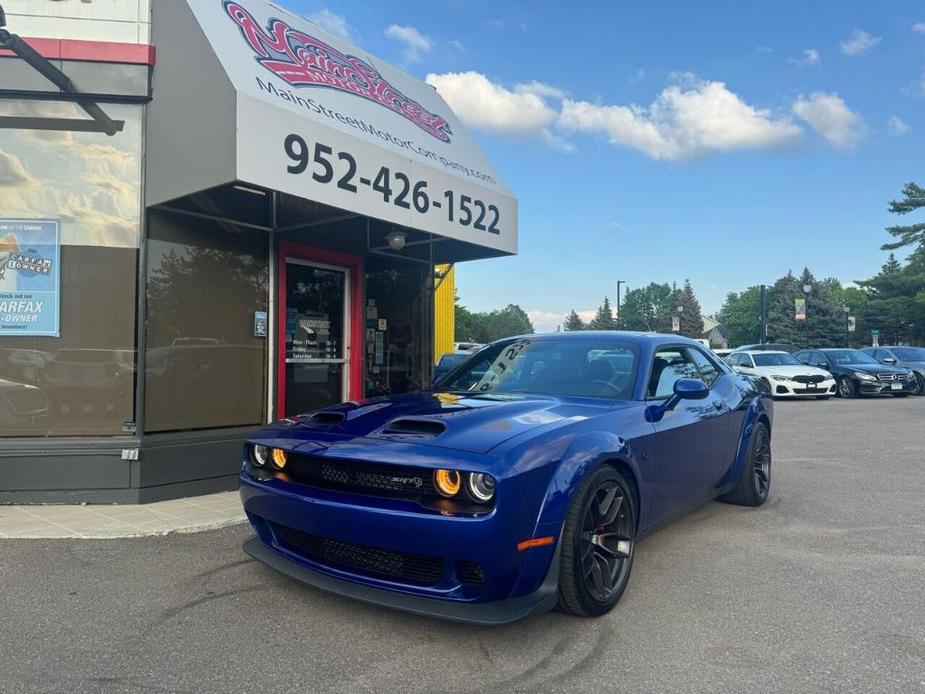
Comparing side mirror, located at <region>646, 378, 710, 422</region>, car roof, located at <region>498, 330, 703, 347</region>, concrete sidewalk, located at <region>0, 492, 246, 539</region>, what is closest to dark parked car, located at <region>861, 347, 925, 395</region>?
A: car roof, located at <region>498, 330, 703, 347</region>

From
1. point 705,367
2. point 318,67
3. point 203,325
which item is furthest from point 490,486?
point 318,67

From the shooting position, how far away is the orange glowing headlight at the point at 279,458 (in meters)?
3.38

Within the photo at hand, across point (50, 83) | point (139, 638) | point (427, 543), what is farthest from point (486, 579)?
point (50, 83)

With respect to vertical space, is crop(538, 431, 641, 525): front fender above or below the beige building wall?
below

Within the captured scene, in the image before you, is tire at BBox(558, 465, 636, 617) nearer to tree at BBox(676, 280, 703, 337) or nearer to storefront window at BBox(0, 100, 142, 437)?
storefront window at BBox(0, 100, 142, 437)

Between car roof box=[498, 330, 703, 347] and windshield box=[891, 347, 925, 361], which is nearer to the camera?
car roof box=[498, 330, 703, 347]

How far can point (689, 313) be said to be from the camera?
9781 cm

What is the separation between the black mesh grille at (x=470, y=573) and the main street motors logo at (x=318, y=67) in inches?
185

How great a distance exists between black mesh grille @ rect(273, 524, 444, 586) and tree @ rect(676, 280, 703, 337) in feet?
301

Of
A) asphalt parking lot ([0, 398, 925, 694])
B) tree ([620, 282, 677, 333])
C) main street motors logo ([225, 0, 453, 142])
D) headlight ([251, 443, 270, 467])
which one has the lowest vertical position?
asphalt parking lot ([0, 398, 925, 694])

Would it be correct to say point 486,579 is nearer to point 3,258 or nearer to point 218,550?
point 218,550

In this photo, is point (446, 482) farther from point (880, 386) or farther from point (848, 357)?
point (848, 357)

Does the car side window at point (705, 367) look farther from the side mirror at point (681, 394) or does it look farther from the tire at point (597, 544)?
the tire at point (597, 544)

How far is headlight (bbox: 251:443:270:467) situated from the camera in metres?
3.52
